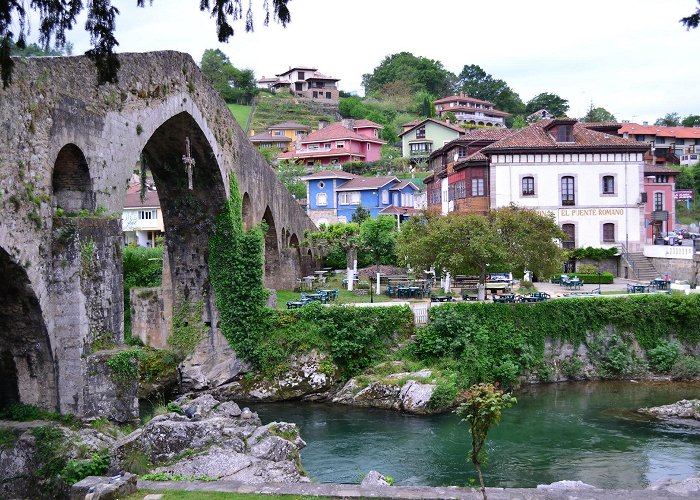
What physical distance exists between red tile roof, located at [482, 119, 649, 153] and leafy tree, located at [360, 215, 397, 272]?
5.95m

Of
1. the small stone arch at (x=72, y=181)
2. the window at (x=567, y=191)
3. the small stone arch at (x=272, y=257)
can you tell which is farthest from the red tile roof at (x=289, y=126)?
the small stone arch at (x=72, y=181)

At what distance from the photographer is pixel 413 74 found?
103m

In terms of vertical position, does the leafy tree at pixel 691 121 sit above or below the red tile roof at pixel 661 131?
above

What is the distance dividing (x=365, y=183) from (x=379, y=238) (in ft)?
67.8

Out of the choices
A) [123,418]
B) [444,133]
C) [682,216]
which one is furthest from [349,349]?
[444,133]

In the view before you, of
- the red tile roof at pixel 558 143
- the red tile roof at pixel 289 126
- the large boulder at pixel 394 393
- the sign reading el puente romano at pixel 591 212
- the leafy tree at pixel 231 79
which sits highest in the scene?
the leafy tree at pixel 231 79

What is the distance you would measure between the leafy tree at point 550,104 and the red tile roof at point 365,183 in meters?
33.4

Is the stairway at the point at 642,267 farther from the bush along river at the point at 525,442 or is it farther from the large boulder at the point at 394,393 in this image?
the large boulder at the point at 394,393

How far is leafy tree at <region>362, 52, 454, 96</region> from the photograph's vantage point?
102562 millimetres

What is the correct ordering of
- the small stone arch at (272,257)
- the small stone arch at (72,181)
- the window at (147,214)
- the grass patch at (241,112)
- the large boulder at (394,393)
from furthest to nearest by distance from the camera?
1. the grass patch at (241,112)
2. the window at (147,214)
3. the small stone arch at (272,257)
4. the large boulder at (394,393)
5. the small stone arch at (72,181)

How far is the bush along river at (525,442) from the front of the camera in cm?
1480

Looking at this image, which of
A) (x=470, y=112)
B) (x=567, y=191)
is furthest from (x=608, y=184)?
(x=470, y=112)

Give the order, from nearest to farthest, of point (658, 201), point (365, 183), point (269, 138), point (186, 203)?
point (186, 203), point (658, 201), point (365, 183), point (269, 138)

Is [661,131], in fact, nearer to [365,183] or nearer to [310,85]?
[365,183]
